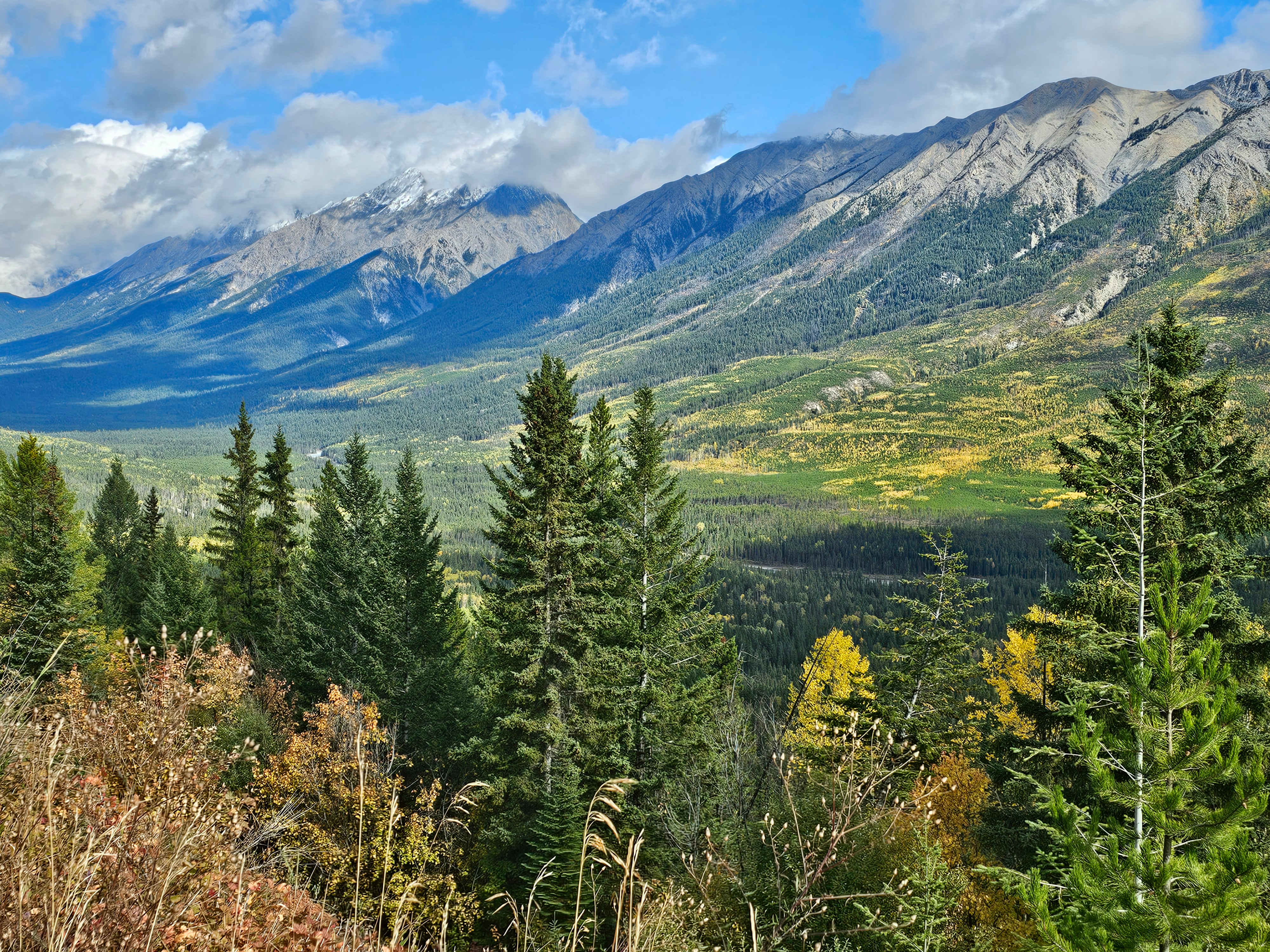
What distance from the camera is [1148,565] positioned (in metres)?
10.2

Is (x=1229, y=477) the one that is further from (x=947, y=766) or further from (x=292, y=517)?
(x=292, y=517)

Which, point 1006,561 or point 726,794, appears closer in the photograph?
point 726,794

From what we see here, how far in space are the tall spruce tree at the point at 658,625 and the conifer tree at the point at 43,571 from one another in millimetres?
17016

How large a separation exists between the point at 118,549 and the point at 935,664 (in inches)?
2025

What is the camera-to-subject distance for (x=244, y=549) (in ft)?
114

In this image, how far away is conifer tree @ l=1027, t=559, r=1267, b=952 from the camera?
5.63m

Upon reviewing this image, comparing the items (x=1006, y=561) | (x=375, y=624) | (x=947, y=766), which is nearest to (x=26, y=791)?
(x=375, y=624)

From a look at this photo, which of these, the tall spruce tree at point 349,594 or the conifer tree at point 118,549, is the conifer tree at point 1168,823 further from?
the conifer tree at point 118,549

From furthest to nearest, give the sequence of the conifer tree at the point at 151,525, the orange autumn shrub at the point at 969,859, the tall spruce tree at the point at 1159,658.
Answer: the conifer tree at the point at 151,525 < the orange autumn shrub at the point at 969,859 < the tall spruce tree at the point at 1159,658

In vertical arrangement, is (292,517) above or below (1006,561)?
above

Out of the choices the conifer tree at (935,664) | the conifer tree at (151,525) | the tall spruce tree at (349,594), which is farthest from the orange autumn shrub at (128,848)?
the conifer tree at (151,525)

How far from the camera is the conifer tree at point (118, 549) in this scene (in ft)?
126

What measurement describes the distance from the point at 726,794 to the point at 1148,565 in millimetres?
10383

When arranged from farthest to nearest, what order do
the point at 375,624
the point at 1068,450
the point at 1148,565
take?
1. the point at 375,624
2. the point at 1068,450
3. the point at 1148,565
